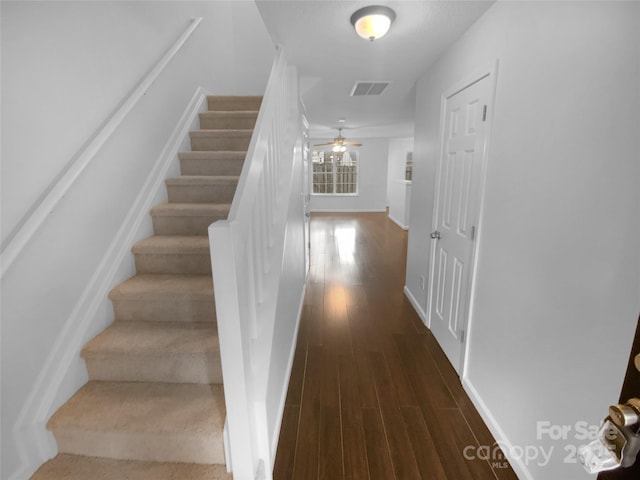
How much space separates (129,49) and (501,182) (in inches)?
97.2

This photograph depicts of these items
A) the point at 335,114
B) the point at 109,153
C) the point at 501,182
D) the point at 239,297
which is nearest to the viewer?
the point at 239,297

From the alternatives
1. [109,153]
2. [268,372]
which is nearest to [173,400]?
[268,372]

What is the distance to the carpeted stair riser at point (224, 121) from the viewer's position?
2840 millimetres

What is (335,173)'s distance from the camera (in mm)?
9812

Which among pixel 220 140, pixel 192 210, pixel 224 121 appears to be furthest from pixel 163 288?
pixel 224 121

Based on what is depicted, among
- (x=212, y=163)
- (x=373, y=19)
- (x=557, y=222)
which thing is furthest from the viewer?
(x=212, y=163)

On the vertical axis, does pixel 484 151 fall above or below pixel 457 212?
above

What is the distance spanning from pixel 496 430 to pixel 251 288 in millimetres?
1610

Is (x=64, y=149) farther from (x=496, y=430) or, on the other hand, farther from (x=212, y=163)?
(x=496, y=430)

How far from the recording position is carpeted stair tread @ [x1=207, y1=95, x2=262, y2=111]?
305cm

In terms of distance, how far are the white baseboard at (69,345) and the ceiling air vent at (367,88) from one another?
7.58 feet

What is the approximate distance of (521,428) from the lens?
1481 mm

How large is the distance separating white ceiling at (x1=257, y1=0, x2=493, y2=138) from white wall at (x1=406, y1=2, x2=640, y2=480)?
0.28 m

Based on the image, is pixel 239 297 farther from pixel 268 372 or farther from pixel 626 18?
pixel 626 18
